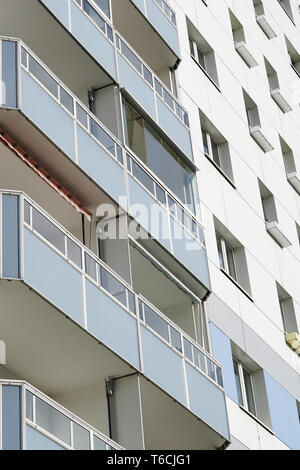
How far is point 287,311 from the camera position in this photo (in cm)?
2875

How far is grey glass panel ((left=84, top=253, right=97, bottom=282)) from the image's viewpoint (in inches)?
730

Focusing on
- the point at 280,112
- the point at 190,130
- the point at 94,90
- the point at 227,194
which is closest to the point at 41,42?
the point at 94,90

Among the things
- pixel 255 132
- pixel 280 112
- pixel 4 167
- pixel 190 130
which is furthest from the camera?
pixel 280 112

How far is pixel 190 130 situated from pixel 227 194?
218 cm

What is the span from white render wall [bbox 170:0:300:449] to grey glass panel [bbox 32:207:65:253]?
22.7ft

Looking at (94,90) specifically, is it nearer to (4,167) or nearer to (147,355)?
(4,167)

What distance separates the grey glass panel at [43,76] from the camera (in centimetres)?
1895

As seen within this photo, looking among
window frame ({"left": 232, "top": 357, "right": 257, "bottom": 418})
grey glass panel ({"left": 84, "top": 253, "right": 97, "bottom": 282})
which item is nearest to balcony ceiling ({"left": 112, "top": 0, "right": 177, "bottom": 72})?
window frame ({"left": 232, "top": 357, "right": 257, "bottom": 418})

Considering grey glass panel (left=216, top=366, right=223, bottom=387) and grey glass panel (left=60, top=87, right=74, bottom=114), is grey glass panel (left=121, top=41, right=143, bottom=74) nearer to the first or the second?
grey glass panel (left=60, top=87, right=74, bottom=114)

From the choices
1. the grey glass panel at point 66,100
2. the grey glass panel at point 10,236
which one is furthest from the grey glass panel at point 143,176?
the grey glass panel at point 10,236

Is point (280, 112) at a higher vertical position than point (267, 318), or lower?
higher

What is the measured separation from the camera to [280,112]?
34688 mm

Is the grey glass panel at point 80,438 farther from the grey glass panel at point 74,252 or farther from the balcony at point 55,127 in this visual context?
the balcony at point 55,127

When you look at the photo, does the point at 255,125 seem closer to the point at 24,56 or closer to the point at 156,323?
the point at 156,323
